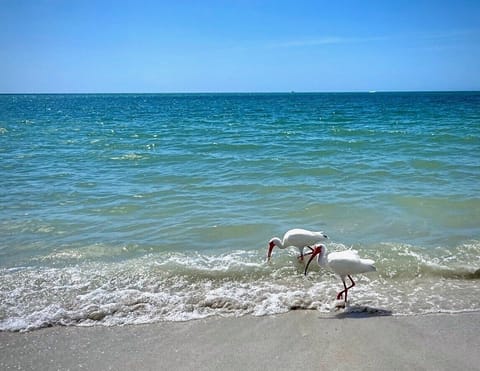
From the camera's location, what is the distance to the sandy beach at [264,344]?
4.15m

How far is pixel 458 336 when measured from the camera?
451cm

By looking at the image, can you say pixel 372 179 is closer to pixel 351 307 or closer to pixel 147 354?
pixel 351 307

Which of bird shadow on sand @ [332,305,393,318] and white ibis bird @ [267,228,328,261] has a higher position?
white ibis bird @ [267,228,328,261]

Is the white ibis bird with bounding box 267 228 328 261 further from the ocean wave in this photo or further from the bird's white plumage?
the bird's white plumage

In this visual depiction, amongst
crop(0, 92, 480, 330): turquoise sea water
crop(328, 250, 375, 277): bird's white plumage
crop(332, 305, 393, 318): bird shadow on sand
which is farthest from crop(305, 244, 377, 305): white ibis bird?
crop(0, 92, 480, 330): turquoise sea water

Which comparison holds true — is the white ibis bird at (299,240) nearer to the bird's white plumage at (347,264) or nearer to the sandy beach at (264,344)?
the bird's white plumage at (347,264)

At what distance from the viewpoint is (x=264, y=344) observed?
4.48 meters

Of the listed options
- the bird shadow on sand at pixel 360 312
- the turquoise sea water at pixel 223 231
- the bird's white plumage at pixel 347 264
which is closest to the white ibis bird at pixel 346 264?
the bird's white plumage at pixel 347 264

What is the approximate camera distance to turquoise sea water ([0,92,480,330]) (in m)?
5.53

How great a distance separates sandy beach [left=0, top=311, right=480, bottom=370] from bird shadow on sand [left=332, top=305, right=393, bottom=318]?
0.12 feet

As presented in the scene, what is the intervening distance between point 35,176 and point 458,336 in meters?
12.4

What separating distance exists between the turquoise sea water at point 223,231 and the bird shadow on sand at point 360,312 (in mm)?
119

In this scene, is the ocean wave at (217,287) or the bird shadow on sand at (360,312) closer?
the bird shadow on sand at (360,312)

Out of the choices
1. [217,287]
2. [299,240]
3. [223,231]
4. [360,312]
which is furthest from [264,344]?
[223,231]
